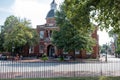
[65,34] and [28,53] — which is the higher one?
[65,34]

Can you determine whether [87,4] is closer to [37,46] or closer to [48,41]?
[48,41]

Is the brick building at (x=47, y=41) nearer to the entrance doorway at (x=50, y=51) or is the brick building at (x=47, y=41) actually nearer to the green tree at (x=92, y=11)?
the entrance doorway at (x=50, y=51)

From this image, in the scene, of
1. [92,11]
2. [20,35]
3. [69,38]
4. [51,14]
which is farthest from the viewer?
[51,14]

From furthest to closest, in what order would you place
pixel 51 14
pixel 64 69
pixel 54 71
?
pixel 51 14 < pixel 64 69 < pixel 54 71

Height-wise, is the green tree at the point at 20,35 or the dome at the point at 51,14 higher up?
the dome at the point at 51,14

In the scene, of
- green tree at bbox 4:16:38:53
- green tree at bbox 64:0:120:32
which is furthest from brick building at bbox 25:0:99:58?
green tree at bbox 64:0:120:32

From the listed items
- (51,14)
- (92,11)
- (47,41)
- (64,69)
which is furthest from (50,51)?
(92,11)

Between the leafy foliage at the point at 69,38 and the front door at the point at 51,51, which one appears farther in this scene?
the front door at the point at 51,51

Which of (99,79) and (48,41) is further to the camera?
(48,41)

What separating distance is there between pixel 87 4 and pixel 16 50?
44.0 meters

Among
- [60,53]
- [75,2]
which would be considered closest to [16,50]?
[60,53]

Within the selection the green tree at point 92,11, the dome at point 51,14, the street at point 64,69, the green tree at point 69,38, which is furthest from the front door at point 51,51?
the green tree at point 92,11

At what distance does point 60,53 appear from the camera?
194 ft

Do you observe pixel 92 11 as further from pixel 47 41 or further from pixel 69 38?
pixel 47 41
